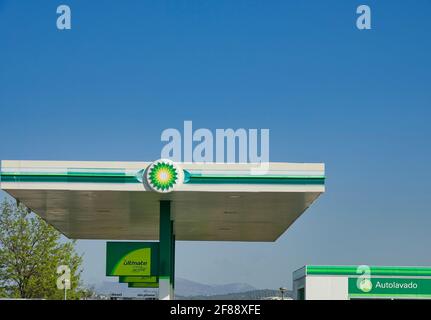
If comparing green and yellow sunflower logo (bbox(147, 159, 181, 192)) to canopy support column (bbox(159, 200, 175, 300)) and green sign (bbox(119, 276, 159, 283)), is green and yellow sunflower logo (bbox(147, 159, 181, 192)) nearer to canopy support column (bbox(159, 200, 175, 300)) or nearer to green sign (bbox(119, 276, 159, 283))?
canopy support column (bbox(159, 200, 175, 300))

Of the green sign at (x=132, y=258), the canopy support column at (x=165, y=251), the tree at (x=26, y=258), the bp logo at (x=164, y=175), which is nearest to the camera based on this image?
the bp logo at (x=164, y=175)

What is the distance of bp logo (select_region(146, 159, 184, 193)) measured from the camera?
22.5 metres

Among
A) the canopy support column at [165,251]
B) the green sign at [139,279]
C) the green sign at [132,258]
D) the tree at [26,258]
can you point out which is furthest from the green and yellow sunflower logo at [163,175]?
the tree at [26,258]

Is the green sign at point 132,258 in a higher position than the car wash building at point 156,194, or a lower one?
lower

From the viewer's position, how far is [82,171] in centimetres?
2272

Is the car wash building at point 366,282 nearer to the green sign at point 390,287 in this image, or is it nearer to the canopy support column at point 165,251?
the green sign at point 390,287

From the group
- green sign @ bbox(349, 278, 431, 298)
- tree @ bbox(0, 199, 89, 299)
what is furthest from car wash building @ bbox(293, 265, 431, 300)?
tree @ bbox(0, 199, 89, 299)

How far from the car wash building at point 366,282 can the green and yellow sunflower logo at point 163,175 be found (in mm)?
27987

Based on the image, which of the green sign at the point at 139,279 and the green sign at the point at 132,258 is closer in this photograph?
the green sign at the point at 132,258

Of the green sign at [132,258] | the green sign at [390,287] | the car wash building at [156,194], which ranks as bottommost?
the green sign at [390,287]

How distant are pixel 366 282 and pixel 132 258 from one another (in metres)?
27.2

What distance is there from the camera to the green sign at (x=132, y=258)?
25156mm
